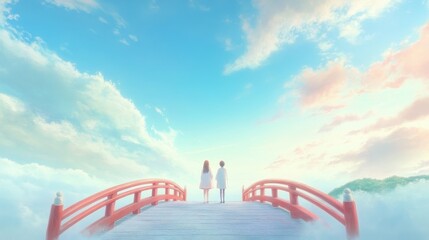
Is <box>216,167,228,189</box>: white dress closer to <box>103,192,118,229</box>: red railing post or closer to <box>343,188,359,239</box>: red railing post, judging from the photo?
<box>103,192,118,229</box>: red railing post

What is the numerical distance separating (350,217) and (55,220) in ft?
22.0

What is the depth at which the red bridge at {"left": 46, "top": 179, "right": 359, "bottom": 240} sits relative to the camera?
6781 millimetres

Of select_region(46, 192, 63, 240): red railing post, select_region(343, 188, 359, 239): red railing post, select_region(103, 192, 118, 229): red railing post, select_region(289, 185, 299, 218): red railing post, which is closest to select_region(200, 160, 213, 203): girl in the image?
select_region(289, 185, 299, 218): red railing post

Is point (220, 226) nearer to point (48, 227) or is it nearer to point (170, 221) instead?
point (170, 221)

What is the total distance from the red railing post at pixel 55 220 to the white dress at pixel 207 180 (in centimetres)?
869

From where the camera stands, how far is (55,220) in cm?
670

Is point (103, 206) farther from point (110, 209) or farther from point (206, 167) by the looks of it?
point (206, 167)

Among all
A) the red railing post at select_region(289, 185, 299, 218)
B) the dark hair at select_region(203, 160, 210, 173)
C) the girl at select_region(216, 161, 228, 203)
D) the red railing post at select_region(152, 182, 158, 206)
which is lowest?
the red railing post at select_region(289, 185, 299, 218)

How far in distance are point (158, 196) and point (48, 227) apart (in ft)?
18.3

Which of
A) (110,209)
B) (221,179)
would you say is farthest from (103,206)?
(221,179)

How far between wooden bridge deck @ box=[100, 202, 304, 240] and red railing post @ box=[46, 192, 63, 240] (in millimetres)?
1082

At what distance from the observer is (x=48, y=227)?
664 cm

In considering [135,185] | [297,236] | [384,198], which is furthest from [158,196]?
[384,198]

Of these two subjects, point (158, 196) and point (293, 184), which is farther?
point (158, 196)
